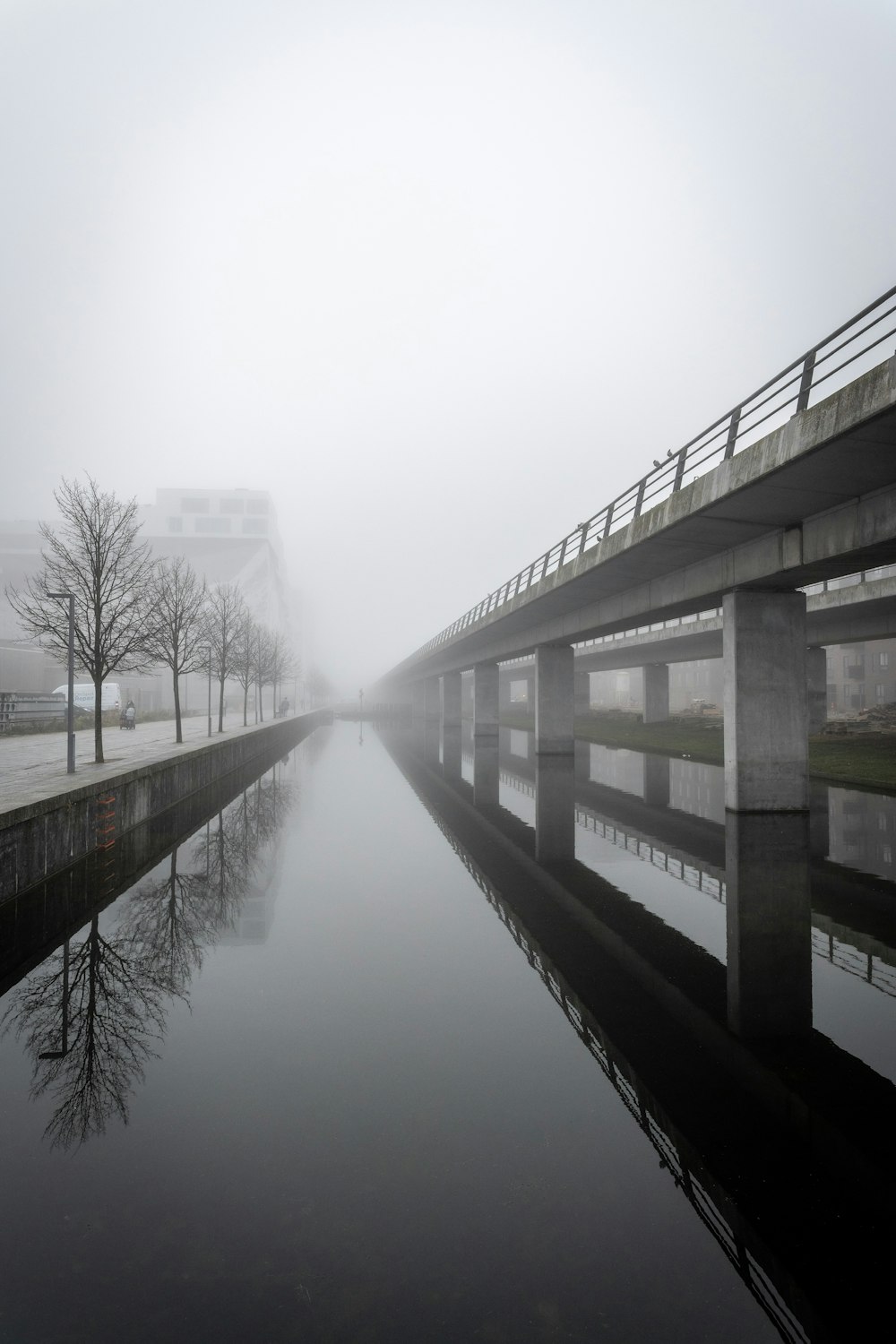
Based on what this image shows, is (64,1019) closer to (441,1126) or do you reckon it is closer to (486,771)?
(441,1126)

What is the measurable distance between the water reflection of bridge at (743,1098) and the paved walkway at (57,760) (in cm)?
681

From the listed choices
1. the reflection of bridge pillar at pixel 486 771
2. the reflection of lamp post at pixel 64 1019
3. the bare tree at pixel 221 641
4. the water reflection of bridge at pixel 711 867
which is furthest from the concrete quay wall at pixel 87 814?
the bare tree at pixel 221 641

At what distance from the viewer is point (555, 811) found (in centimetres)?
1812

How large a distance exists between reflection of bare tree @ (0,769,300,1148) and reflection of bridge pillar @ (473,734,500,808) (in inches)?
393

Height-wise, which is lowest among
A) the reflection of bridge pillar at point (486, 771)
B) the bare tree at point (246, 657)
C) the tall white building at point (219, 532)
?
the reflection of bridge pillar at point (486, 771)

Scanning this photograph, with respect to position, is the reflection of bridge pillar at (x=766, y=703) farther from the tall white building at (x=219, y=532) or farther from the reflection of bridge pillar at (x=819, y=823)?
the tall white building at (x=219, y=532)

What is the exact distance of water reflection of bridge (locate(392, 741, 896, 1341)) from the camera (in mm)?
3404

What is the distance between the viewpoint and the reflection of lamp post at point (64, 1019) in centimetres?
555

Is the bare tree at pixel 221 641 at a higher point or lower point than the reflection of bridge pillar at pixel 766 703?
higher

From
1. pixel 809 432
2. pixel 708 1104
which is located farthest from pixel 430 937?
pixel 809 432

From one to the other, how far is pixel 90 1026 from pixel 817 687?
40814 mm

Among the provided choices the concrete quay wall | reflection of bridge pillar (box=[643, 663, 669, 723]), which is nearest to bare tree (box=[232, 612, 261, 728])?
the concrete quay wall

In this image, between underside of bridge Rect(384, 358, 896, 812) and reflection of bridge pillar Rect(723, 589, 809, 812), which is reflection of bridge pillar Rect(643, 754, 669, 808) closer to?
reflection of bridge pillar Rect(723, 589, 809, 812)

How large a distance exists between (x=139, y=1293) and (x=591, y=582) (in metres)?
20.5
